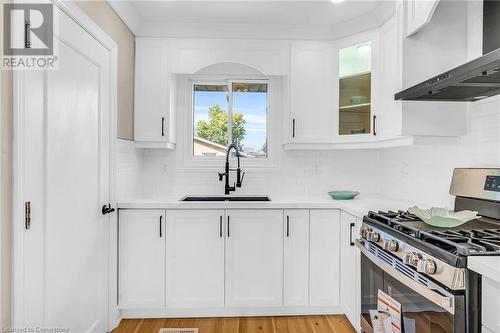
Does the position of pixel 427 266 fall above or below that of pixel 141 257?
above

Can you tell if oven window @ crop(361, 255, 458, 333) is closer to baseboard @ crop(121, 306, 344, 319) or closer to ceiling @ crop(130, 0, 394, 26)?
baseboard @ crop(121, 306, 344, 319)

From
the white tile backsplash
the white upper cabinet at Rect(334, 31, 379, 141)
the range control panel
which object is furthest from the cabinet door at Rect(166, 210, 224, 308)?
the range control panel

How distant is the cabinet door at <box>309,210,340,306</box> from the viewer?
2.48m

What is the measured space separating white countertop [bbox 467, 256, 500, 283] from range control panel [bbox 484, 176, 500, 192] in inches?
28.5

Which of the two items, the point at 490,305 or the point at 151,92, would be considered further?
the point at 151,92

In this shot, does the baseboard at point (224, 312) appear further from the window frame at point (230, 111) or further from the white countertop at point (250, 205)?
the window frame at point (230, 111)

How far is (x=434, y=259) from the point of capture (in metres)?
1.24

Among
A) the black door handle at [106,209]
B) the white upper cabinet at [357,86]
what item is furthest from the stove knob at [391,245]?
the black door handle at [106,209]

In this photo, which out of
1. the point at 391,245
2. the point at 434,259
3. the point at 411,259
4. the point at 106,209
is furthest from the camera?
the point at 106,209

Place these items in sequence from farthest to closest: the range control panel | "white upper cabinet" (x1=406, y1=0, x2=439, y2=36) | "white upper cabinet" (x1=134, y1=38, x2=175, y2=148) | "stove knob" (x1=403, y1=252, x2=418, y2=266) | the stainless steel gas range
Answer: "white upper cabinet" (x1=134, y1=38, x2=175, y2=148) → "white upper cabinet" (x1=406, y1=0, x2=439, y2=36) → the range control panel → "stove knob" (x1=403, y1=252, x2=418, y2=266) → the stainless steel gas range

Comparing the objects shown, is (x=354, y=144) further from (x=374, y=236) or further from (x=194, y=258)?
(x=194, y=258)

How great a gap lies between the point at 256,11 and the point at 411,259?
7.18ft

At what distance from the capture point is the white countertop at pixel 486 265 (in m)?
0.99

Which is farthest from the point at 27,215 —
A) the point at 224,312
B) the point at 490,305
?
the point at 490,305
